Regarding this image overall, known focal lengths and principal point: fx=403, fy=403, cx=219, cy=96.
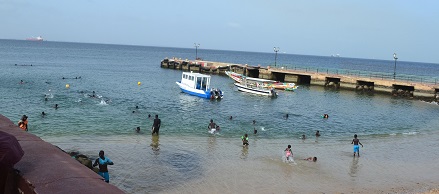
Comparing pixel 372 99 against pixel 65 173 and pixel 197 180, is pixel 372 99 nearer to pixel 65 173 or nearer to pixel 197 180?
pixel 197 180

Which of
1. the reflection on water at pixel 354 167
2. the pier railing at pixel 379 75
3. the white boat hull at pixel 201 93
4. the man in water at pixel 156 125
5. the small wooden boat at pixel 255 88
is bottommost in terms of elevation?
the reflection on water at pixel 354 167

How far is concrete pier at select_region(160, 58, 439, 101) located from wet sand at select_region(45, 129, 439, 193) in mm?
31187

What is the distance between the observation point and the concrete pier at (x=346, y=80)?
53.4 meters

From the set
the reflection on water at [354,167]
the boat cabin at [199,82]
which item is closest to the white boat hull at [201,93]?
the boat cabin at [199,82]

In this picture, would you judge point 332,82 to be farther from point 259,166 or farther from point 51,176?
point 51,176

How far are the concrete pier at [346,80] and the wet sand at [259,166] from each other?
1228 inches

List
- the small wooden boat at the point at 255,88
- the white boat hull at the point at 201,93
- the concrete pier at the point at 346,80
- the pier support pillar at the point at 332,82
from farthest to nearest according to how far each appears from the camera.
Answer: the pier support pillar at the point at 332,82
the concrete pier at the point at 346,80
the small wooden boat at the point at 255,88
the white boat hull at the point at 201,93

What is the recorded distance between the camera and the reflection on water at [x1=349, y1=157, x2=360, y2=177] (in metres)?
18.3

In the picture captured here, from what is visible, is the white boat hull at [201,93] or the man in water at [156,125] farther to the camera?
the white boat hull at [201,93]

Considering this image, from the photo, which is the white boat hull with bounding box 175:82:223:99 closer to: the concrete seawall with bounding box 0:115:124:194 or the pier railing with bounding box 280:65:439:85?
the pier railing with bounding box 280:65:439:85

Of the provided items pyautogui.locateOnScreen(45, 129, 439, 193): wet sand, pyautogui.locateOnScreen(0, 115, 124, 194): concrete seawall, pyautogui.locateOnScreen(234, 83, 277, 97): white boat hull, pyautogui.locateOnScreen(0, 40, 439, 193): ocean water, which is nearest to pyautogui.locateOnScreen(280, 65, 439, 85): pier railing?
pyautogui.locateOnScreen(0, 40, 439, 193): ocean water

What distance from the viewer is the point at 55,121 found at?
2641cm

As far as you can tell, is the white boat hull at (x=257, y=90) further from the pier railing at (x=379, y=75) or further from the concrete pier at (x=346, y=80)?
the pier railing at (x=379, y=75)

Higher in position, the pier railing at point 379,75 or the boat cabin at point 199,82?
the pier railing at point 379,75
